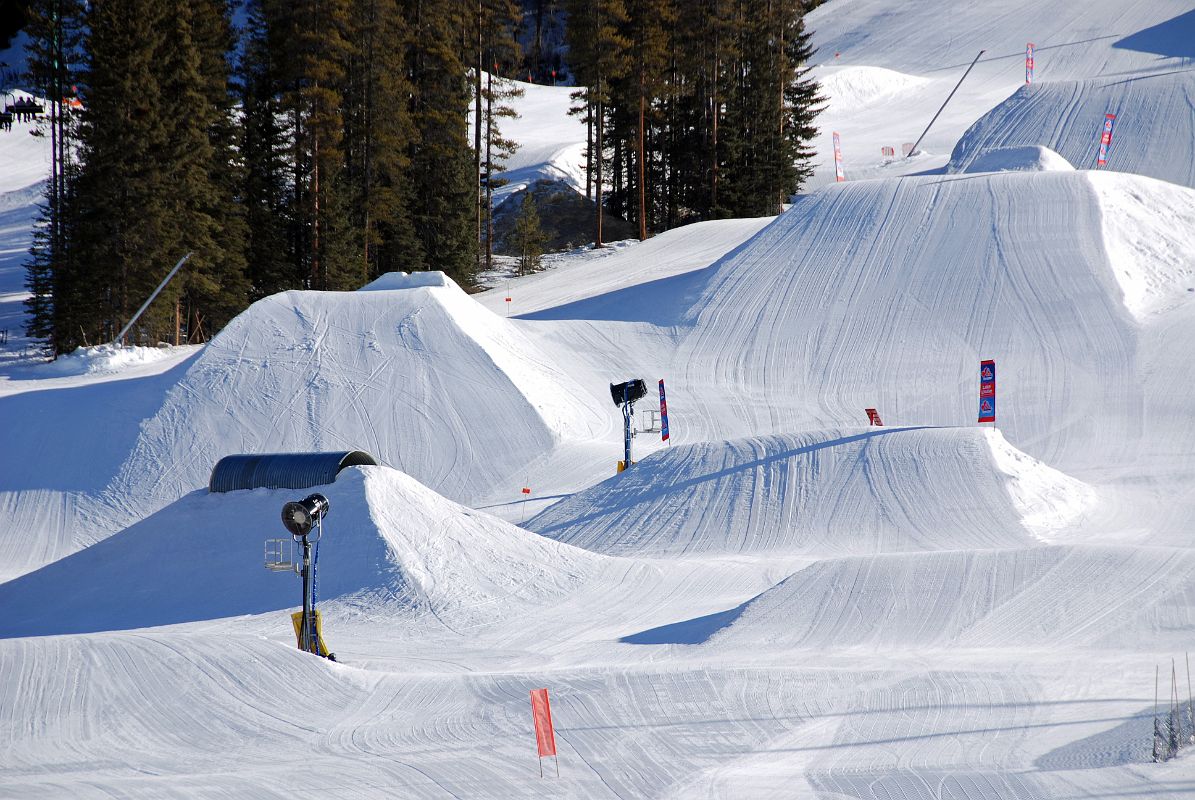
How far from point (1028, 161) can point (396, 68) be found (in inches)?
749

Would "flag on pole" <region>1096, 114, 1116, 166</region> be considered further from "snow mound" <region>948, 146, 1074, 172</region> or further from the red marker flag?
the red marker flag

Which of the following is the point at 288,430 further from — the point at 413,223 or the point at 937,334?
the point at 413,223

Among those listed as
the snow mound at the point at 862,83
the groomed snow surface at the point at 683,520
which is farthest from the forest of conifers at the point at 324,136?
the snow mound at the point at 862,83

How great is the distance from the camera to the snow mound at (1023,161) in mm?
31719

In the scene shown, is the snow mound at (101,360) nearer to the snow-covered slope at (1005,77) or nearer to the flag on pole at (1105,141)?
the snow-covered slope at (1005,77)

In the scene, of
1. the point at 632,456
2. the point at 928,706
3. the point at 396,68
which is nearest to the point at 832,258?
the point at 632,456

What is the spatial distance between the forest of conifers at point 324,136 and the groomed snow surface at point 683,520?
13.2 ft

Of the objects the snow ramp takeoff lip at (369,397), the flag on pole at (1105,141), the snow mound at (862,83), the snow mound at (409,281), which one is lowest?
the snow ramp takeoff lip at (369,397)

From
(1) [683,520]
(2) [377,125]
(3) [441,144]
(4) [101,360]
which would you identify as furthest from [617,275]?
(1) [683,520]

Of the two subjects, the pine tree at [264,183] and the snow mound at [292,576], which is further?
the pine tree at [264,183]

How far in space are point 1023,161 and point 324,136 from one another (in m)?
19.5

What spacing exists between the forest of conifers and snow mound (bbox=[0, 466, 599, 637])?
48.5 feet

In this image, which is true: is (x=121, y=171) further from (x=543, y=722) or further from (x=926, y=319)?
(x=543, y=722)

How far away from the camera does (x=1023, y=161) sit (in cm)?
3222
